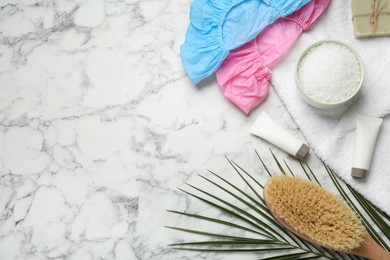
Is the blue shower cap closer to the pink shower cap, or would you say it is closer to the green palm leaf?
the pink shower cap

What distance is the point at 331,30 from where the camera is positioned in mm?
1000

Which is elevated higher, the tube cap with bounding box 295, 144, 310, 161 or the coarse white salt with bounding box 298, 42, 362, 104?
the coarse white salt with bounding box 298, 42, 362, 104

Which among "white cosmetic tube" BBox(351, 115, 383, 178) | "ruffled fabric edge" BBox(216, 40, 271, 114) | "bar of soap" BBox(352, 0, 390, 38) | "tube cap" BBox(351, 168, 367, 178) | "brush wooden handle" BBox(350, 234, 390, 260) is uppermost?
"bar of soap" BBox(352, 0, 390, 38)

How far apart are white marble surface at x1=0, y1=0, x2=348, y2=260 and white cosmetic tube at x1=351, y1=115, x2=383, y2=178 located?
64 millimetres

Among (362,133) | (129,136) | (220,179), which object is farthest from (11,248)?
(362,133)

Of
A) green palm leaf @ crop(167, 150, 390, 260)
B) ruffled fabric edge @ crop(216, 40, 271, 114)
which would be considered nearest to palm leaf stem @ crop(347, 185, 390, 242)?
green palm leaf @ crop(167, 150, 390, 260)

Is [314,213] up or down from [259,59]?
down

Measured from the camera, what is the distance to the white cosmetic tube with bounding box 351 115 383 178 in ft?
3.07

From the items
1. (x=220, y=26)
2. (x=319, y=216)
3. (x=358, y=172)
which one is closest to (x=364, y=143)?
(x=358, y=172)

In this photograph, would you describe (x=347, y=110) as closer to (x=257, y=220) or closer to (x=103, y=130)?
(x=257, y=220)

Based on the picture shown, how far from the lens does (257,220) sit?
922mm

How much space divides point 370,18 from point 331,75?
0.16 m

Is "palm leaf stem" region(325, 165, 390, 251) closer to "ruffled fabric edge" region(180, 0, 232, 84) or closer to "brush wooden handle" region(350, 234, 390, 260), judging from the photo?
"brush wooden handle" region(350, 234, 390, 260)

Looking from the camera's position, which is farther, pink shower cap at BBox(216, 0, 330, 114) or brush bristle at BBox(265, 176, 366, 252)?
pink shower cap at BBox(216, 0, 330, 114)
